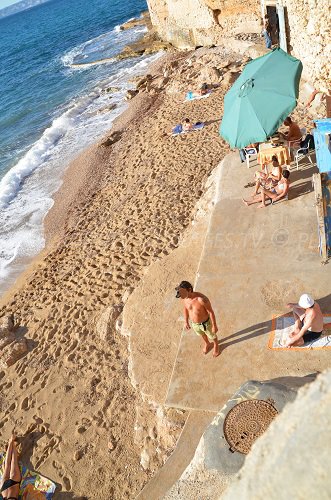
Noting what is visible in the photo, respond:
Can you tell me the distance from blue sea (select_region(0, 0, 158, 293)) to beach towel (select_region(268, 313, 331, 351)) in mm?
7823

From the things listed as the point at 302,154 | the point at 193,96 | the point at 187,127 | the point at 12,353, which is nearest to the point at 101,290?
the point at 12,353

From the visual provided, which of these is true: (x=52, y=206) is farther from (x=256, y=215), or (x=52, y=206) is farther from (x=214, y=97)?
(x=256, y=215)

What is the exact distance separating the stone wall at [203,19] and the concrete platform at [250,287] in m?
14.5

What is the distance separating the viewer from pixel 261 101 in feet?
22.6

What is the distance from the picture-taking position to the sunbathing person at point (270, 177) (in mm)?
7289

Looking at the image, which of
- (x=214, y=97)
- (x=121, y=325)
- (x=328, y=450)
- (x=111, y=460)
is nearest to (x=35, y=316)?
(x=121, y=325)

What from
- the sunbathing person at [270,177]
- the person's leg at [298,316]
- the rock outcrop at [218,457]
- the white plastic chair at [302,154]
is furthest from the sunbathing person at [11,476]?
the white plastic chair at [302,154]

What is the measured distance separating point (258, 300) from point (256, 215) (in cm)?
196

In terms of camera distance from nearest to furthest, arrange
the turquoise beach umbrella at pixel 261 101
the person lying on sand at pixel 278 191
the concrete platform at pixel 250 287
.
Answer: the concrete platform at pixel 250 287, the turquoise beach umbrella at pixel 261 101, the person lying on sand at pixel 278 191

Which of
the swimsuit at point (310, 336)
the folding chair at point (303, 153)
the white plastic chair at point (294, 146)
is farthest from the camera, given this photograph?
the white plastic chair at point (294, 146)

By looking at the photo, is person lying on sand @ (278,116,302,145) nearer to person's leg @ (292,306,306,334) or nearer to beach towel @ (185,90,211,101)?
person's leg @ (292,306,306,334)

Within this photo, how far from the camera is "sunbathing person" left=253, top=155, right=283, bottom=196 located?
7289mm

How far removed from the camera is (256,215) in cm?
707

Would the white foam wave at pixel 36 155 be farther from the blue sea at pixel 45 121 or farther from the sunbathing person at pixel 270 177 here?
the sunbathing person at pixel 270 177
